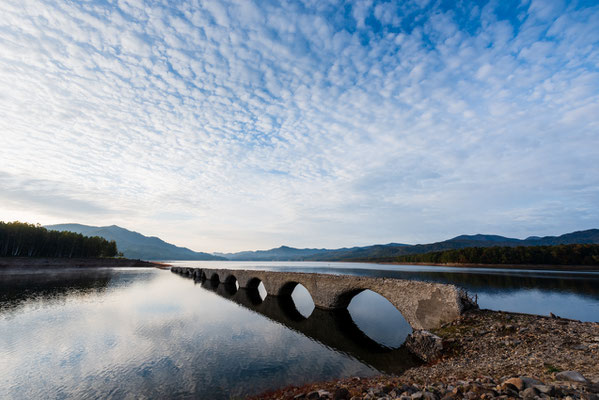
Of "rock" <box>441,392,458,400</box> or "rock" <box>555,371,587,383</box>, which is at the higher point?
"rock" <box>555,371,587,383</box>

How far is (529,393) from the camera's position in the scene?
24.1 ft

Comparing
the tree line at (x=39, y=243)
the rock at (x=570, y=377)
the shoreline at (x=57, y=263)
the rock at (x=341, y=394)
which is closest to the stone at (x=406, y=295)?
the rock at (x=570, y=377)

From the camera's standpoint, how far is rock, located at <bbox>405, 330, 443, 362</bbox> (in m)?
16.1

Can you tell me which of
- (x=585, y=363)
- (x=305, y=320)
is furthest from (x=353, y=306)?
(x=585, y=363)

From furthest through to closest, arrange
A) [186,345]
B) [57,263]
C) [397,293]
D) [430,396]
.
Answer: [57,263]
[397,293]
[186,345]
[430,396]

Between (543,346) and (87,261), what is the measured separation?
449 feet

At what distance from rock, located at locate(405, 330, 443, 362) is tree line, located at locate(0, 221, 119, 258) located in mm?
126616

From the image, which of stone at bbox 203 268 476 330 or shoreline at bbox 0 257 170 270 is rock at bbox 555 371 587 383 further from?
shoreline at bbox 0 257 170 270

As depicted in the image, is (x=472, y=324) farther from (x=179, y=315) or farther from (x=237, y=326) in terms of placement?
(x=179, y=315)

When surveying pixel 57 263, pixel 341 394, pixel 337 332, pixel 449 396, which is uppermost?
pixel 57 263

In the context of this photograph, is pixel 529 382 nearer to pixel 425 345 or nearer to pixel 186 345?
pixel 425 345

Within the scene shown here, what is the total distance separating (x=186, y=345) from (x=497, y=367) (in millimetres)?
19431

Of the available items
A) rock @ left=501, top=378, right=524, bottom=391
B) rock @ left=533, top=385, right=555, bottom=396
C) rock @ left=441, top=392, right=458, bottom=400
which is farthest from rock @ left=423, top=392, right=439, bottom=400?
rock @ left=533, top=385, right=555, bottom=396

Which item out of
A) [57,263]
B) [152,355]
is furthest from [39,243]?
[152,355]
